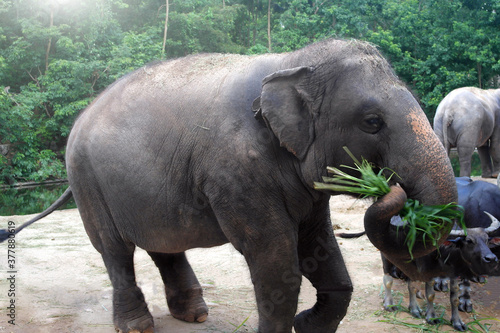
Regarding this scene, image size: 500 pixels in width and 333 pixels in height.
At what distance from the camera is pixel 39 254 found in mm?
6582

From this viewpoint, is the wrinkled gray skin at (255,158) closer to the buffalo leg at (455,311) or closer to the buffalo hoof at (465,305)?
the buffalo leg at (455,311)

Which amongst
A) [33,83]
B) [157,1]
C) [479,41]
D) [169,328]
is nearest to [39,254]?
[169,328]

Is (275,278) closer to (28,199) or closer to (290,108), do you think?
(290,108)

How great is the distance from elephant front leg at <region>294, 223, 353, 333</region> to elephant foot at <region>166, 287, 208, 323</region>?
113cm

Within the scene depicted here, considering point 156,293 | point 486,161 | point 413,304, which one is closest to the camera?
point 413,304

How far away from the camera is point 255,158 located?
3025 mm

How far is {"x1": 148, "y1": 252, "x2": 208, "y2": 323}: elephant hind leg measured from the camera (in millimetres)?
4480

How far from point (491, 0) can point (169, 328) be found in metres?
21.7

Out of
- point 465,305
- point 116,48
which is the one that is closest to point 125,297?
point 465,305

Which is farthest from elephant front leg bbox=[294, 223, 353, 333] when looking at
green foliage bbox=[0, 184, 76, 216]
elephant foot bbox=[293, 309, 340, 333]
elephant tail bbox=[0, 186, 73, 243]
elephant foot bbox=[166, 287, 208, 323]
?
green foliage bbox=[0, 184, 76, 216]

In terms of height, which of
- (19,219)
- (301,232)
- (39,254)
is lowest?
(19,219)

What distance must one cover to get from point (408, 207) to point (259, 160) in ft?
2.81

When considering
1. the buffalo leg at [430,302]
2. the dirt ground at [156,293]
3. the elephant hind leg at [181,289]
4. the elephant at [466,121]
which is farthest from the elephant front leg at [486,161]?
the elephant hind leg at [181,289]

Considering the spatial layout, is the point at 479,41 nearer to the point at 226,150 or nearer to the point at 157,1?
the point at 157,1
